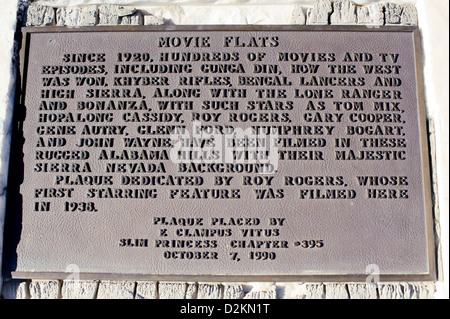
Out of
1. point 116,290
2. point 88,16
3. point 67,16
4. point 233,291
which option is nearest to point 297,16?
point 88,16

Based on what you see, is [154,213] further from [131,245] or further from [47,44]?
[47,44]

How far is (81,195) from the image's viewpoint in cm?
251

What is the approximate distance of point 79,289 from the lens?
246 centimetres

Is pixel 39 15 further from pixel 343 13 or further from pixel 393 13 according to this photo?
pixel 393 13

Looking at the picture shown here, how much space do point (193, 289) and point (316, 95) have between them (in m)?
1.75

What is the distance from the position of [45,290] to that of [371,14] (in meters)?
3.37

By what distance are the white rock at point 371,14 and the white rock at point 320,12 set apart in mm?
249

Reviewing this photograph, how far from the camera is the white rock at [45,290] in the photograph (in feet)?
8.08

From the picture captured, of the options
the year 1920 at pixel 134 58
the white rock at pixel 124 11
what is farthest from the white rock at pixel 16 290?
the white rock at pixel 124 11

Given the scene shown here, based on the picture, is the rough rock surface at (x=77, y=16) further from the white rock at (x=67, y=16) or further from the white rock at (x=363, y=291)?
the white rock at (x=363, y=291)

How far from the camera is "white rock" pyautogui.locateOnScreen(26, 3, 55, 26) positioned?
9.08 ft

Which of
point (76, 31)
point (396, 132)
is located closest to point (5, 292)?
point (76, 31)

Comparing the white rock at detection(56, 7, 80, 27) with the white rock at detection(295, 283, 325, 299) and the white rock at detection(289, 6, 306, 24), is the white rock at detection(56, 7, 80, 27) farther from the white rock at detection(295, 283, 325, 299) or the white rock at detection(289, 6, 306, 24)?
the white rock at detection(295, 283, 325, 299)
